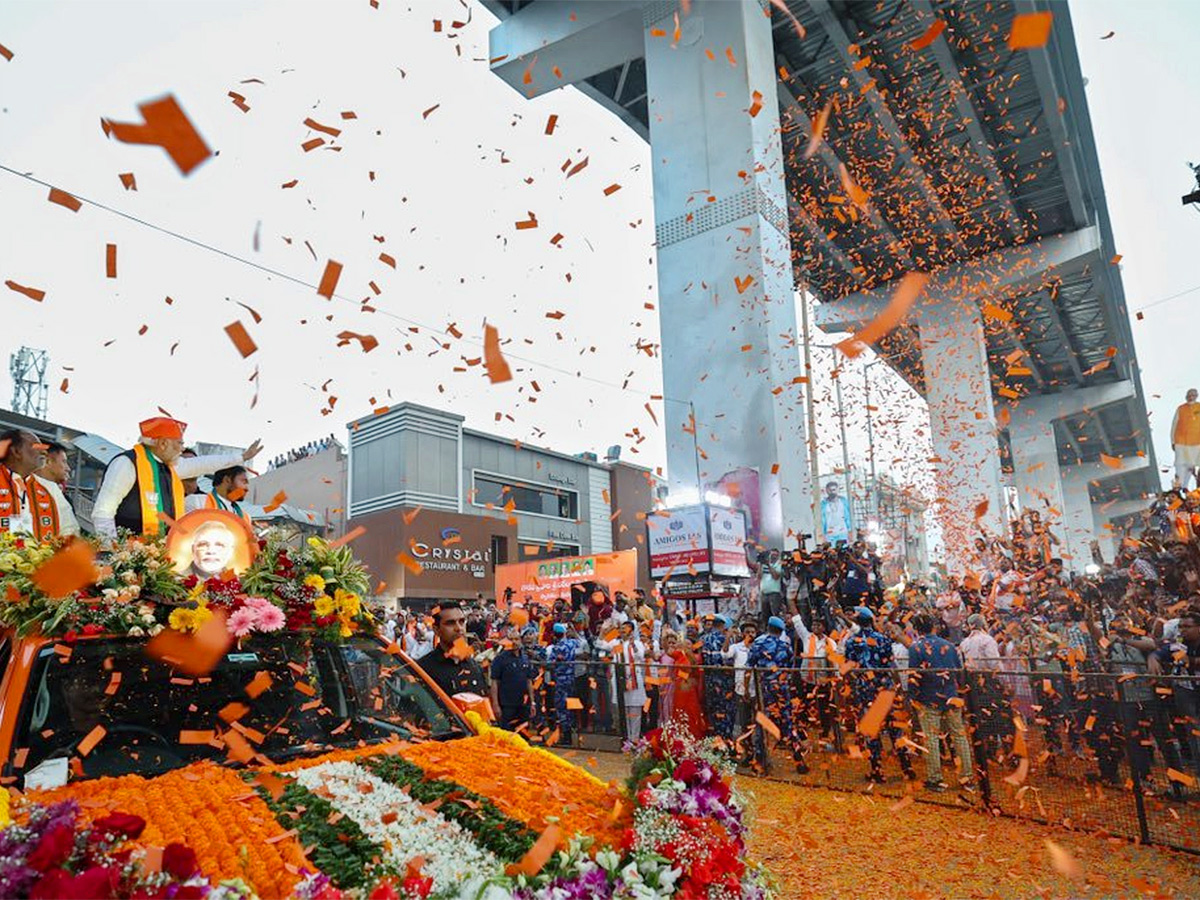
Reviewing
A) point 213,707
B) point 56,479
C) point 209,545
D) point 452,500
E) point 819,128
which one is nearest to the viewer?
point 213,707

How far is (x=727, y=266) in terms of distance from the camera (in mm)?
16719

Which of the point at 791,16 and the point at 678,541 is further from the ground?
the point at 791,16

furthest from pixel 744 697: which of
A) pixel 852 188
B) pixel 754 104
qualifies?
pixel 852 188

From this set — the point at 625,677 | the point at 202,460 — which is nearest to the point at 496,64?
the point at 625,677

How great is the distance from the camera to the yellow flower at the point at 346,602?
3996mm

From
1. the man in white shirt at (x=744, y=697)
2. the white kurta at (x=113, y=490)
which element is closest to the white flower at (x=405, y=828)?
the white kurta at (x=113, y=490)

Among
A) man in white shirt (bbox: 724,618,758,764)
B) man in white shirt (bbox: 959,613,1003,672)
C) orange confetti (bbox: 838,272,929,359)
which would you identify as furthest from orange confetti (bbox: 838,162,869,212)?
man in white shirt (bbox: 724,618,758,764)

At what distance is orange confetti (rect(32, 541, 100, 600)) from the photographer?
3398mm

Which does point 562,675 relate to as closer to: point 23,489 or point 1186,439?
point 23,489

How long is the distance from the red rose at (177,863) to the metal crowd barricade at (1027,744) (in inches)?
282

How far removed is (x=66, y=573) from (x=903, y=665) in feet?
31.7

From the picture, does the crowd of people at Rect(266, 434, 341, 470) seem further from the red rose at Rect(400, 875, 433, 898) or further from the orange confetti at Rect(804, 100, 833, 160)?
the red rose at Rect(400, 875, 433, 898)

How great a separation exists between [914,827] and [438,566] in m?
24.9

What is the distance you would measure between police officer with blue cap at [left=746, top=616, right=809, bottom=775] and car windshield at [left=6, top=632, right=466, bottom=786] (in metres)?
6.58
